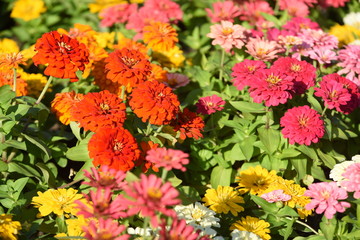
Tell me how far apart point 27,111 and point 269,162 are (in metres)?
1.25

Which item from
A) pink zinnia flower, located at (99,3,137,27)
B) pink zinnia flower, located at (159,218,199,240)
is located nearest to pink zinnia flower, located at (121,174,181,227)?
pink zinnia flower, located at (159,218,199,240)

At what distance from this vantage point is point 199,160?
9.61 ft

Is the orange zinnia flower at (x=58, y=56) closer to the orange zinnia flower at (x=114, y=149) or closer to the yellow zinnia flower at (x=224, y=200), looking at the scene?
the orange zinnia flower at (x=114, y=149)

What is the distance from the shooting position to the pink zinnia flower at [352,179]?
218 cm

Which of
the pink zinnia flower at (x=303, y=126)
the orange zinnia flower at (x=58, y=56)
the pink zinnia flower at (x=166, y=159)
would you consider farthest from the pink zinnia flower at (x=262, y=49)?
the pink zinnia flower at (x=166, y=159)

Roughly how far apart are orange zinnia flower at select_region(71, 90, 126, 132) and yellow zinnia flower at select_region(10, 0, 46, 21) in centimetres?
233

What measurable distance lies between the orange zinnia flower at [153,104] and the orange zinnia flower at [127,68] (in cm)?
9

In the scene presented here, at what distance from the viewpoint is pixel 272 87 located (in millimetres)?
2508

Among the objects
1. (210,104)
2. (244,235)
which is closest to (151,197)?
(244,235)

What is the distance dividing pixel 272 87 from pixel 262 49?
1.82 feet

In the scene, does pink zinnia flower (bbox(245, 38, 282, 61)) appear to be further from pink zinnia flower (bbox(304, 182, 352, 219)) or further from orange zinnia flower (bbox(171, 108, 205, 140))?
pink zinnia flower (bbox(304, 182, 352, 219))

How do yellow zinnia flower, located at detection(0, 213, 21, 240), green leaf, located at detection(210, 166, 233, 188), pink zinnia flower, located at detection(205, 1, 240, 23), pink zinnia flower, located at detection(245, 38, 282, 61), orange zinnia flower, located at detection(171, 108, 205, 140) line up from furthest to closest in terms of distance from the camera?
pink zinnia flower, located at detection(205, 1, 240, 23), pink zinnia flower, located at detection(245, 38, 282, 61), green leaf, located at detection(210, 166, 233, 188), orange zinnia flower, located at detection(171, 108, 205, 140), yellow zinnia flower, located at detection(0, 213, 21, 240)

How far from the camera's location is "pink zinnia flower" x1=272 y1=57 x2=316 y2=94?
8.87ft

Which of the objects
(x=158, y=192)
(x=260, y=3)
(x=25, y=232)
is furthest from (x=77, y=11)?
(x=158, y=192)
